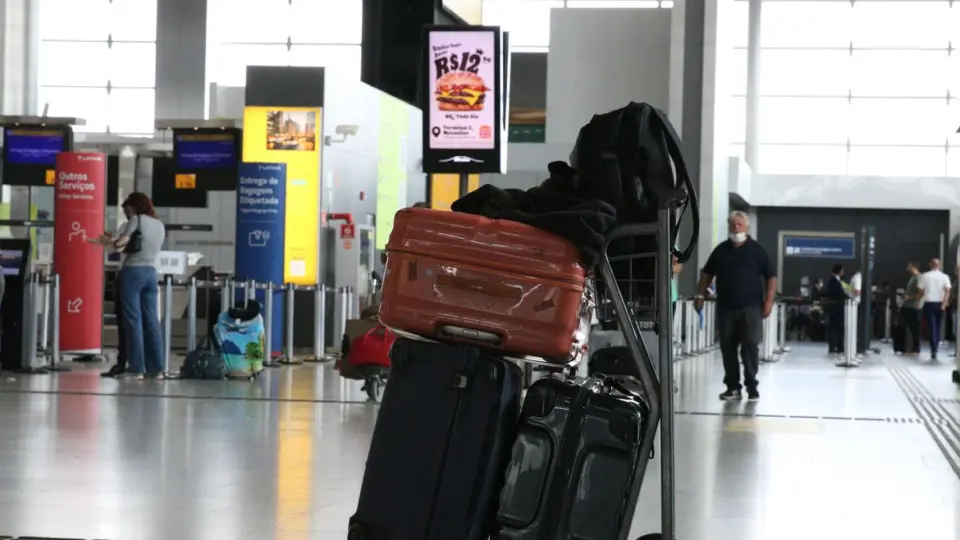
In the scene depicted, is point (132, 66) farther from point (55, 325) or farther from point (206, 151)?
point (55, 325)

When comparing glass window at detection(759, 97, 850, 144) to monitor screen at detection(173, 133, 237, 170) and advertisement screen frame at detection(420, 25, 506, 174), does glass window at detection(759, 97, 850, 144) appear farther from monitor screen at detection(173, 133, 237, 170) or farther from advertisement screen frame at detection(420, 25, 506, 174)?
advertisement screen frame at detection(420, 25, 506, 174)

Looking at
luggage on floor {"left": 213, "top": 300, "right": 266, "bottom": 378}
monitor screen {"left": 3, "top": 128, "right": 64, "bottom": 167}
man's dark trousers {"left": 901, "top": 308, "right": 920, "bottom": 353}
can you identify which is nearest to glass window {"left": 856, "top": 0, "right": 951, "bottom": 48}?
man's dark trousers {"left": 901, "top": 308, "right": 920, "bottom": 353}

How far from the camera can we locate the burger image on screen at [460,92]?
13875 mm

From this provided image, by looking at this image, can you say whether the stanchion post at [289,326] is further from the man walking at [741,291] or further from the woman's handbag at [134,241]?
the man walking at [741,291]

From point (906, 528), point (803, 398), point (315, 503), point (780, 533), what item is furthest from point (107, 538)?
point (803, 398)

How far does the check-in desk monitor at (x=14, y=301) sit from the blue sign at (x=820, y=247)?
86.0 ft

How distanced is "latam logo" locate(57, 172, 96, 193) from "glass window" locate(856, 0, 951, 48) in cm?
2710

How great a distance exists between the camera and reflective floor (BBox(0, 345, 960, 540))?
5.18 metres

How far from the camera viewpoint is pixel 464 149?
14000 mm

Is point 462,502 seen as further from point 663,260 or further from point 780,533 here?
point 780,533

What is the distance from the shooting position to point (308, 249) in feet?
65.1

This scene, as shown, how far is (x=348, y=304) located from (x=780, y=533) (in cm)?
1400

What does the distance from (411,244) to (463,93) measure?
10583 millimetres

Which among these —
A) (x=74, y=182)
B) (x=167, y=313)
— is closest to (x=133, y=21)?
(x=74, y=182)
